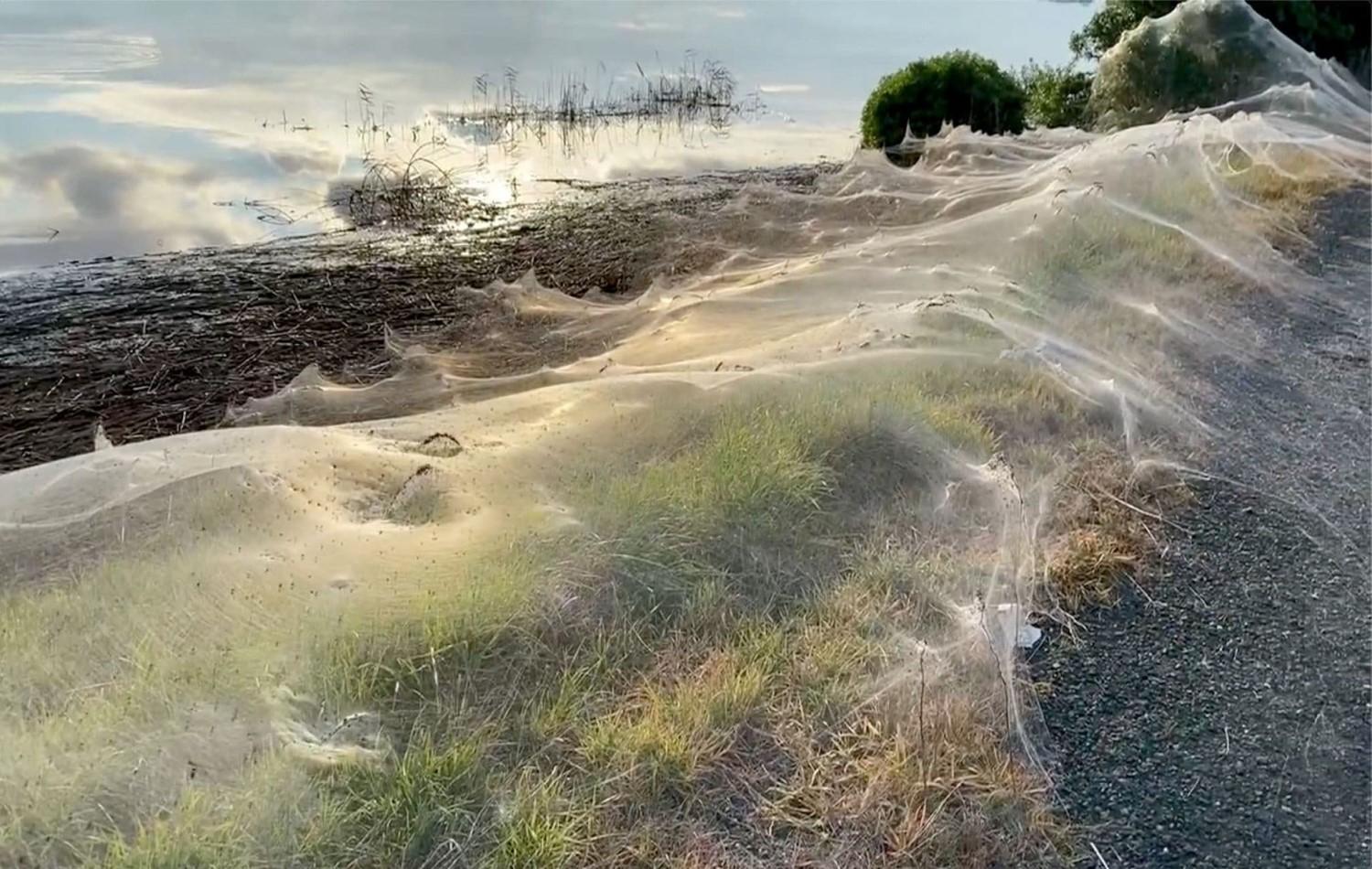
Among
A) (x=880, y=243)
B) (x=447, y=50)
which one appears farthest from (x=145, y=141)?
(x=880, y=243)

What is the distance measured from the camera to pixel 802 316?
19.1ft

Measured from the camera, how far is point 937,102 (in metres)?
14.1

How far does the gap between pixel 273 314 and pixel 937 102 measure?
29.7 ft

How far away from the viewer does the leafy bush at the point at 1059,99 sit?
14414 millimetres

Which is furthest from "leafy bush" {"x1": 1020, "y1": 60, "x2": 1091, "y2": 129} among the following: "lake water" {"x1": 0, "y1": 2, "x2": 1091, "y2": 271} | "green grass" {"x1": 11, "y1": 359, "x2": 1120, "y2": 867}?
"green grass" {"x1": 11, "y1": 359, "x2": 1120, "y2": 867}

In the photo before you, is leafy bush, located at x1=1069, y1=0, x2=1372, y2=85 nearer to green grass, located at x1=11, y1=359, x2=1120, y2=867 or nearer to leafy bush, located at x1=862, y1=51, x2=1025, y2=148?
leafy bush, located at x1=862, y1=51, x2=1025, y2=148

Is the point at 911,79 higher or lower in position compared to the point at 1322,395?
higher

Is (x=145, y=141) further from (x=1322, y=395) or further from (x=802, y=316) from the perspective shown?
(x=1322, y=395)

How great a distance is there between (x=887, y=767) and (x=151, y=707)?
1.82 meters

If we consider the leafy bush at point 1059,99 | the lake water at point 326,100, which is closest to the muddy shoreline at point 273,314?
the lake water at point 326,100

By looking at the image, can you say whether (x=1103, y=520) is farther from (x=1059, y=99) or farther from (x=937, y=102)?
(x=1059, y=99)

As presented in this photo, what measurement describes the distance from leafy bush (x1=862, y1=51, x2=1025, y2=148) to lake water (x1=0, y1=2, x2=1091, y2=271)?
93 centimetres

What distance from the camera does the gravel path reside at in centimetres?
297

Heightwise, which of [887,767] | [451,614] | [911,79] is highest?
[911,79]
